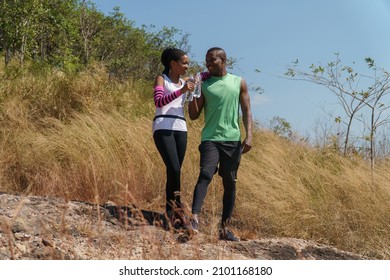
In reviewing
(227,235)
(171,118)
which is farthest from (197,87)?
(227,235)

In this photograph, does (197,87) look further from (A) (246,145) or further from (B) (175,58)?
(A) (246,145)

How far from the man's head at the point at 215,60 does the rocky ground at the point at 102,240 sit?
1.42 m

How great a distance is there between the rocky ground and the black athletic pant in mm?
322

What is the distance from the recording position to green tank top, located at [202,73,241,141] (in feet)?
17.5

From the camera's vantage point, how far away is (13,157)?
28.0 ft

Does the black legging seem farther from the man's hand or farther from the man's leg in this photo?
the man's hand

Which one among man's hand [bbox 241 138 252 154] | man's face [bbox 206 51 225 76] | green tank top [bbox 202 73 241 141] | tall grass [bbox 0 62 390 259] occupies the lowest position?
tall grass [bbox 0 62 390 259]

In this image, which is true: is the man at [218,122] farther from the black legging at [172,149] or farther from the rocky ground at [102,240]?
the rocky ground at [102,240]

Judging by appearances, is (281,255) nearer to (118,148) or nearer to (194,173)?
(194,173)

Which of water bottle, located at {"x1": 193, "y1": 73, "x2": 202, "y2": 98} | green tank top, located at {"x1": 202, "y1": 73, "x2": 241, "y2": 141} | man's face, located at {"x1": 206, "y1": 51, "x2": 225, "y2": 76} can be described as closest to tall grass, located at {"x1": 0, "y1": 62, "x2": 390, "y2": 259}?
green tank top, located at {"x1": 202, "y1": 73, "x2": 241, "y2": 141}

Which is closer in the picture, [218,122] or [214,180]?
[218,122]

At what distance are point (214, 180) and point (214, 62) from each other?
266 cm

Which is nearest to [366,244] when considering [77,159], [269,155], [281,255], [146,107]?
[281,255]

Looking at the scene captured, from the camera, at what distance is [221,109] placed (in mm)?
5340
